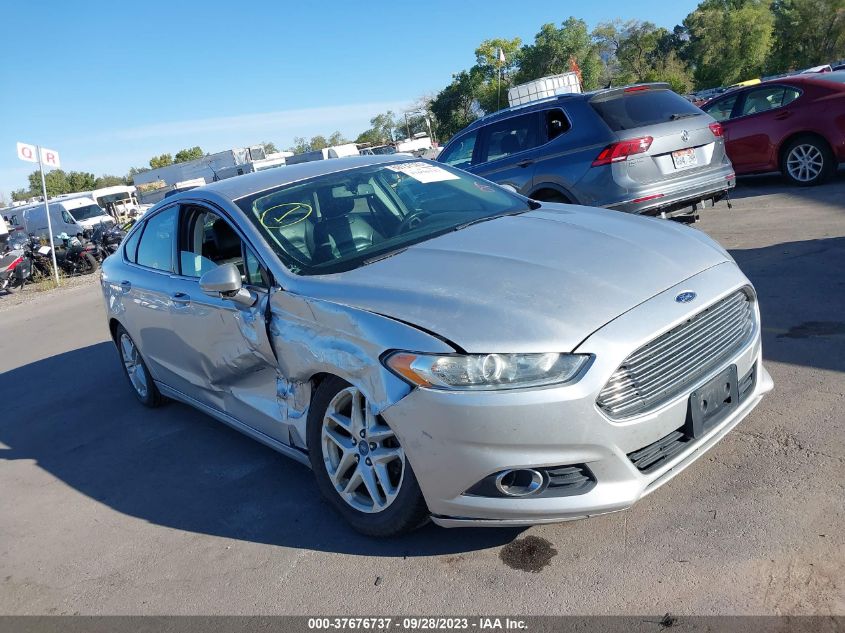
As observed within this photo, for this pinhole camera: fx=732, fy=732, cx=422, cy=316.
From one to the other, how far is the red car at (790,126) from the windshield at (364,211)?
287 inches

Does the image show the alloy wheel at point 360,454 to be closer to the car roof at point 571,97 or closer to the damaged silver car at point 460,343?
the damaged silver car at point 460,343

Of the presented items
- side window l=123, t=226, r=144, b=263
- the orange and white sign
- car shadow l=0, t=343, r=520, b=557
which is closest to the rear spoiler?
side window l=123, t=226, r=144, b=263

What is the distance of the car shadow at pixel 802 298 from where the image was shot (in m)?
4.53

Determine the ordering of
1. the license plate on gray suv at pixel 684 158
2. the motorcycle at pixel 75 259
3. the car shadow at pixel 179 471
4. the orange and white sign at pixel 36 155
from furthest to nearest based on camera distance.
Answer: the motorcycle at pixel 75 259
the orange and white sign at pixel 36 155
the license plate on gray suv at pixel 684 158
the car shadow at pixel 179 471

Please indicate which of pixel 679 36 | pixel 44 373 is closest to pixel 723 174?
pixel 44 373

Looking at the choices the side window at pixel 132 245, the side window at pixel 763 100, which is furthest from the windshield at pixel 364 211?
the side window at pixel 763 100

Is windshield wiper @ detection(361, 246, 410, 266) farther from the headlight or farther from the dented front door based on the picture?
the headlight

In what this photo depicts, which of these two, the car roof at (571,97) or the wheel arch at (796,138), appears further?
the wheel arch at (796,138)

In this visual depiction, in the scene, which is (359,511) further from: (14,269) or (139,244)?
(14,269)

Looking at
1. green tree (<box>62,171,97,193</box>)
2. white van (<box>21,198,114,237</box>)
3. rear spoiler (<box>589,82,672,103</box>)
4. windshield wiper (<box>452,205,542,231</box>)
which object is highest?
green tree (<box>62,171,97,193</box>)

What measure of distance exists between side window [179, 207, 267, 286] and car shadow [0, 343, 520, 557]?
119 centimetres

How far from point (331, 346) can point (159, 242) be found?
2.53 metres

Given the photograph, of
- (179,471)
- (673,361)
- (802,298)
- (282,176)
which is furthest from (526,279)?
(802,298)

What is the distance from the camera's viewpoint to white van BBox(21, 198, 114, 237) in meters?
28.7
